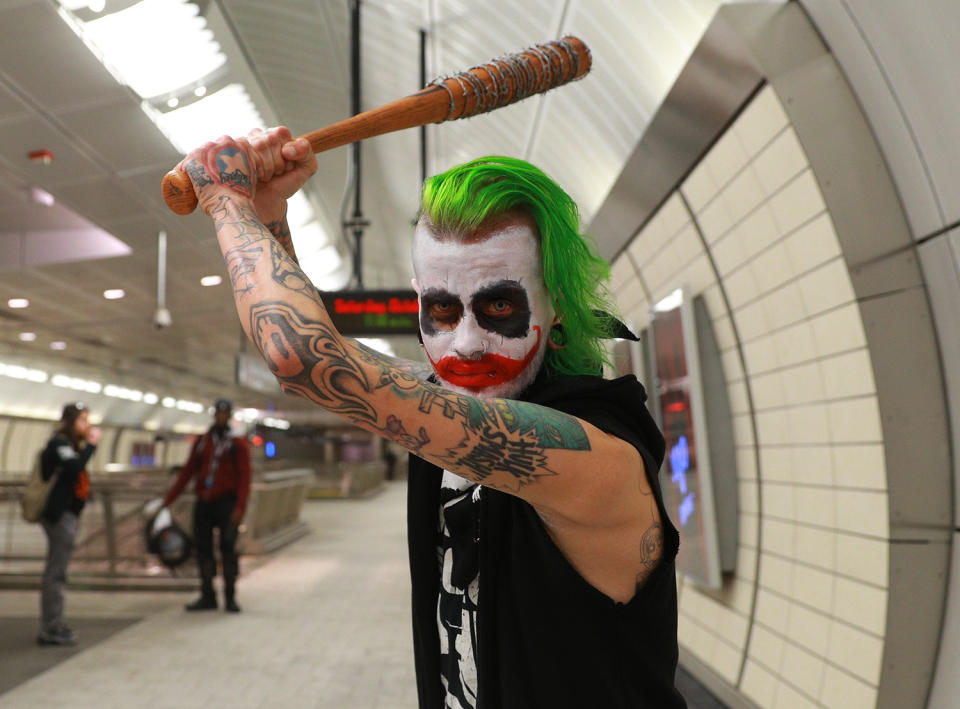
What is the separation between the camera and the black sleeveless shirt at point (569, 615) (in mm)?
1189

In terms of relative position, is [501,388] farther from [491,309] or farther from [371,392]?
[371,392]

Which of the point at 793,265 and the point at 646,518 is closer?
the point at 646,518

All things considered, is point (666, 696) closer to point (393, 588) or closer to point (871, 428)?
point (871, 428)

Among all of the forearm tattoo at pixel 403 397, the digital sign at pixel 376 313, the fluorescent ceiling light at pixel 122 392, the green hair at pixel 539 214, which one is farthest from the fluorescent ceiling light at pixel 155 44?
the fluorescent ceiling light at pixel 122 392

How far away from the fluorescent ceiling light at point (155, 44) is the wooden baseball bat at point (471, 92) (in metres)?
4.74

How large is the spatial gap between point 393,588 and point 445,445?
328 inches

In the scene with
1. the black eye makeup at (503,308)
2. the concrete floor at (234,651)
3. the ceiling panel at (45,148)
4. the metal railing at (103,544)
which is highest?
the ceiling panel at (45,148)

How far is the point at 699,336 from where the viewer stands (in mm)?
5035

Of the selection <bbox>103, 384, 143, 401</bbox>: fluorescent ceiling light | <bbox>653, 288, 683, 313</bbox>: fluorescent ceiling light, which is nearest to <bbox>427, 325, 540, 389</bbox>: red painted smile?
<bbox>653, 288, 683, 313</bbox>: fluorescent ceiling light

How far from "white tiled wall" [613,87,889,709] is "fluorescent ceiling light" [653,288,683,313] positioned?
0.36 ft

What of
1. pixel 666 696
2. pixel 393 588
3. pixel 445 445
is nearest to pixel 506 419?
pixel 445 445

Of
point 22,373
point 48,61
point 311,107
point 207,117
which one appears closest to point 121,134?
point 207,117

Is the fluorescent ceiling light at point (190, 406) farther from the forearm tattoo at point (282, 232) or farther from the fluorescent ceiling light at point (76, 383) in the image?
the forearm tattoo at point (282, 232)

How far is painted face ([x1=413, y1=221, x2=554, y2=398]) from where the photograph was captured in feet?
4.25
